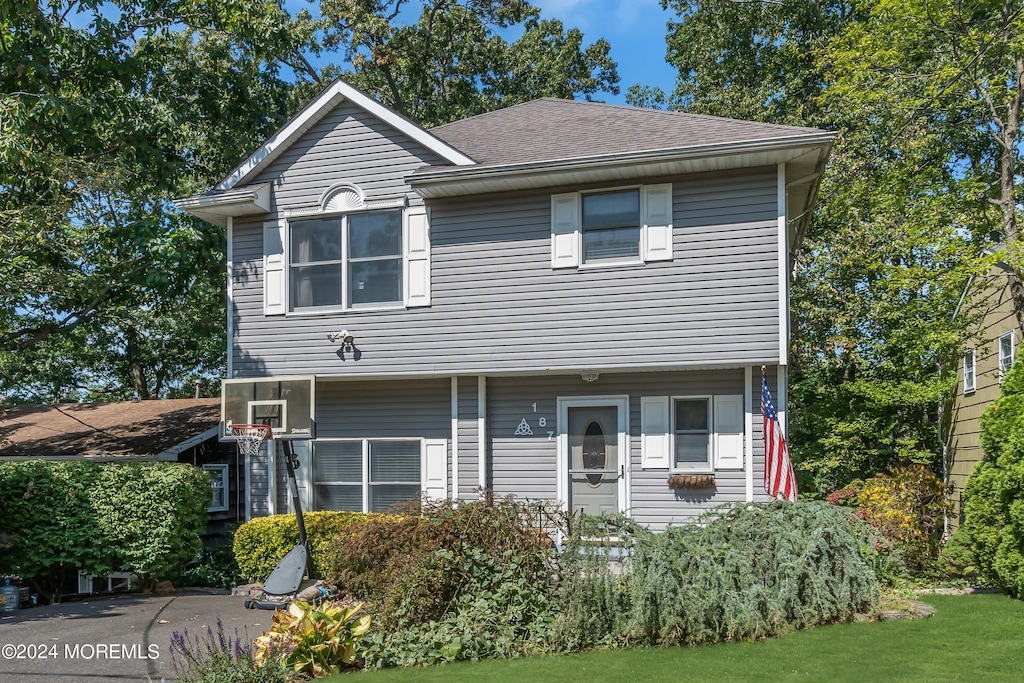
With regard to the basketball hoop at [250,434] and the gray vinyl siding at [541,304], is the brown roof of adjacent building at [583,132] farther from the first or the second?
the basketball hoop at [250,434]

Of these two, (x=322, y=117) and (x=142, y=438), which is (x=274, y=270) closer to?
(x=322, y=117)

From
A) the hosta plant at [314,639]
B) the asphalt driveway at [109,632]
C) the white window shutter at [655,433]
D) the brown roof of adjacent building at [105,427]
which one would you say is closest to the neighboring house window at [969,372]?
the white window shutter at [655,433]

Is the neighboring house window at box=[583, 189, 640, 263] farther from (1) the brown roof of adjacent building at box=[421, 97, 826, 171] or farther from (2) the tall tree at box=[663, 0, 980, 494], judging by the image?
(2) the tall tree at box=[663, 0, 980, 494]

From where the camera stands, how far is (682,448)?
41.7 ft

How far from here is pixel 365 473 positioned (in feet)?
46.2

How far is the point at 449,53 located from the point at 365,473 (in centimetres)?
1664

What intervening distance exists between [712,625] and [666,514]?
4391 mm

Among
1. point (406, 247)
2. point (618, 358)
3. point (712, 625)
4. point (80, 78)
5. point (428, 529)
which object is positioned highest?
point (80, 78)

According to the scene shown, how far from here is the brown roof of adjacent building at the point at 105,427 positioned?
17.4 m

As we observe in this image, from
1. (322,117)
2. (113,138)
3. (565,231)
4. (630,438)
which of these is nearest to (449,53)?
(113,138)

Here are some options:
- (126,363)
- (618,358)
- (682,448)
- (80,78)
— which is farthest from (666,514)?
(126,363)

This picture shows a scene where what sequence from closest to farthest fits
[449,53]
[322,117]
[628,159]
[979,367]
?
[628,159]
[322,117]
[979,367]
[449,53]

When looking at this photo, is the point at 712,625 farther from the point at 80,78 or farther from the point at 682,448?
the point at 80,78

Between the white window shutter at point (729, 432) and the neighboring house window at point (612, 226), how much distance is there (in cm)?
240
